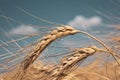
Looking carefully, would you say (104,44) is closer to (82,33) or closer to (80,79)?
(82,33)

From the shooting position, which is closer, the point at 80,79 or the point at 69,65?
the point at 69,65

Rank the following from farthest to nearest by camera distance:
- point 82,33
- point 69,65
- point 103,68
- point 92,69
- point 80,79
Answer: point 103,68, point 92,69, point 80,79, point 82,33, point 69,65

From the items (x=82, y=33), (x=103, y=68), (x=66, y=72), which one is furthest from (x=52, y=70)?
(x=103, y=68)

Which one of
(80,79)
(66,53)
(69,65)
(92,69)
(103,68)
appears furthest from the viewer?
(103,68)

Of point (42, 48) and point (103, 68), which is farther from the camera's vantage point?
point (103, 68)

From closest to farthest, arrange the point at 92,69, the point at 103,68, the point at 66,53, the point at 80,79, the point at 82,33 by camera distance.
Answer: the point at 66,53 < the point at 82,33 < the point at 80,79 < the point at 92,69 < the point at 103,68

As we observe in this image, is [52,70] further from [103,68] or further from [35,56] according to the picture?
[103,68]

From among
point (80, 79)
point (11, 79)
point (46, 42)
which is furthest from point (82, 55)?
point (80, 79)

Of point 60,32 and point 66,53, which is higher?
point 60,32

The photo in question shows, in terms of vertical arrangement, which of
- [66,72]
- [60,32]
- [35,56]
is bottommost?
[66,72]
